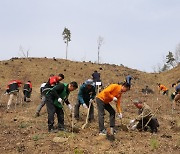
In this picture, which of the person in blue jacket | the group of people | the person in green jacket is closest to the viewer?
the group of people

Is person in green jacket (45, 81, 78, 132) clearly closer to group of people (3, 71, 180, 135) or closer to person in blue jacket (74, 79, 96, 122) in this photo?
group of people (3, 71, 180, 135)

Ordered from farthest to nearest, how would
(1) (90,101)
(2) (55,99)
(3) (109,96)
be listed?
(1) (90,101) < (2) (55,99) < (3) (109,96)

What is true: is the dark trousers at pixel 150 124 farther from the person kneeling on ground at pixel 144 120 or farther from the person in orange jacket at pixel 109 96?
the person in orange jacket at pixel 109 96

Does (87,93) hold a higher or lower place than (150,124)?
higher

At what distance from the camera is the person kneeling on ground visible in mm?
11789

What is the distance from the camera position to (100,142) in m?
9.62

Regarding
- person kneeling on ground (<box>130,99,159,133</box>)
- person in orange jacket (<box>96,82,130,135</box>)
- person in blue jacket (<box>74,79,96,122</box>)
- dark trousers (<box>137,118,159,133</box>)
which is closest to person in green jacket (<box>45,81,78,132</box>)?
person in orange jacket (<box>96,82,130,135</box>)

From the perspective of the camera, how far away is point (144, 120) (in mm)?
11969

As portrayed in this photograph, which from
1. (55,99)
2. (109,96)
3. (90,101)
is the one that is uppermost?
(109,96)

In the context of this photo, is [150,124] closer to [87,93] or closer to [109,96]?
[87,93]

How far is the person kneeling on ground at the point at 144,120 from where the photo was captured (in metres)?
11.8

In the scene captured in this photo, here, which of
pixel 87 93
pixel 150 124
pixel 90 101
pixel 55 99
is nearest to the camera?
pixel 55 99

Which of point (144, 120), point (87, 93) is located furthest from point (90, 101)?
point (144, 120)

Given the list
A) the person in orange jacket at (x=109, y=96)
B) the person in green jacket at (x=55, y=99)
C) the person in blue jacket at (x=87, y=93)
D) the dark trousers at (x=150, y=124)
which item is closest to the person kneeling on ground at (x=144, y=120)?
the dark trousers at (x=150, y=124)
